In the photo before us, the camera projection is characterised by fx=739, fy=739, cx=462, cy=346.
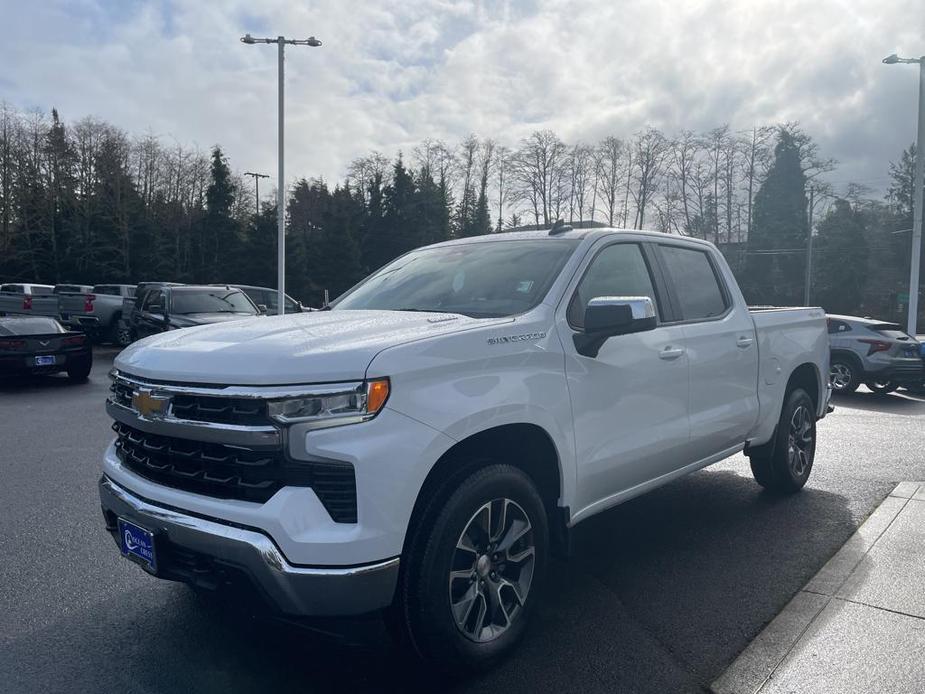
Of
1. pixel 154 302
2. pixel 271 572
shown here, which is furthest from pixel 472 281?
pixel 154 302

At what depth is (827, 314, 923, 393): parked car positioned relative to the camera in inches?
529

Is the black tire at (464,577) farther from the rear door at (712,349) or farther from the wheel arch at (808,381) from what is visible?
the wheel arch at (808,381)

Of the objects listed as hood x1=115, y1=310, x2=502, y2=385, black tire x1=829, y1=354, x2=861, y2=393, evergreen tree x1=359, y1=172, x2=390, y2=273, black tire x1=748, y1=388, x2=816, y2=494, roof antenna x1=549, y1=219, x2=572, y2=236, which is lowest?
black tire x1=829, y1=354, x2=861, y2=393

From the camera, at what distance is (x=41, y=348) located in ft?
42.0

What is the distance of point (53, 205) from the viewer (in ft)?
164

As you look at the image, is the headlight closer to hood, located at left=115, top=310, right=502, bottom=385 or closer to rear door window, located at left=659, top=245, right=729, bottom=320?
hood, located at left=115, top=310, right=502, bottom=385

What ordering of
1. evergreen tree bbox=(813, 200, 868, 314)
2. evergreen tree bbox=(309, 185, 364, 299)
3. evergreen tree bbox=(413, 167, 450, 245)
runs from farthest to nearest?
1. evergreen tree bbox=(413, 167, 450, 245)
2. evergreen tree bbox=(813, 200, 868, 314)
3. evergreen tree bbox=(309, 185, 364, 299)

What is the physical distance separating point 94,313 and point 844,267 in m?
51.8

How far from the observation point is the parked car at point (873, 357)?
529 inches

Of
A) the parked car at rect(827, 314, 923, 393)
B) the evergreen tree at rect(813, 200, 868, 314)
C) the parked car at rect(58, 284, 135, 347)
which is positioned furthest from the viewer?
the evergreen tree at rect(813, 200, 868, 314)

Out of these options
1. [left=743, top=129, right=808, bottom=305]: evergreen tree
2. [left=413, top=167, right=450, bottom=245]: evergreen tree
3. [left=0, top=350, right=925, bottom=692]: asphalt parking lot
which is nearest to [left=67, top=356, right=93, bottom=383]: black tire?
[left=0, top=350, right=925, bottom=692]: asphalt parking lot

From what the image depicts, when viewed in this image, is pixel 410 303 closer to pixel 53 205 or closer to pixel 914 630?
pixel 914 630

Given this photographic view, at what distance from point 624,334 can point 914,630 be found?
6.41ft

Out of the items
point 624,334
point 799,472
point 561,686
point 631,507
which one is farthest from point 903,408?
point 561,686
